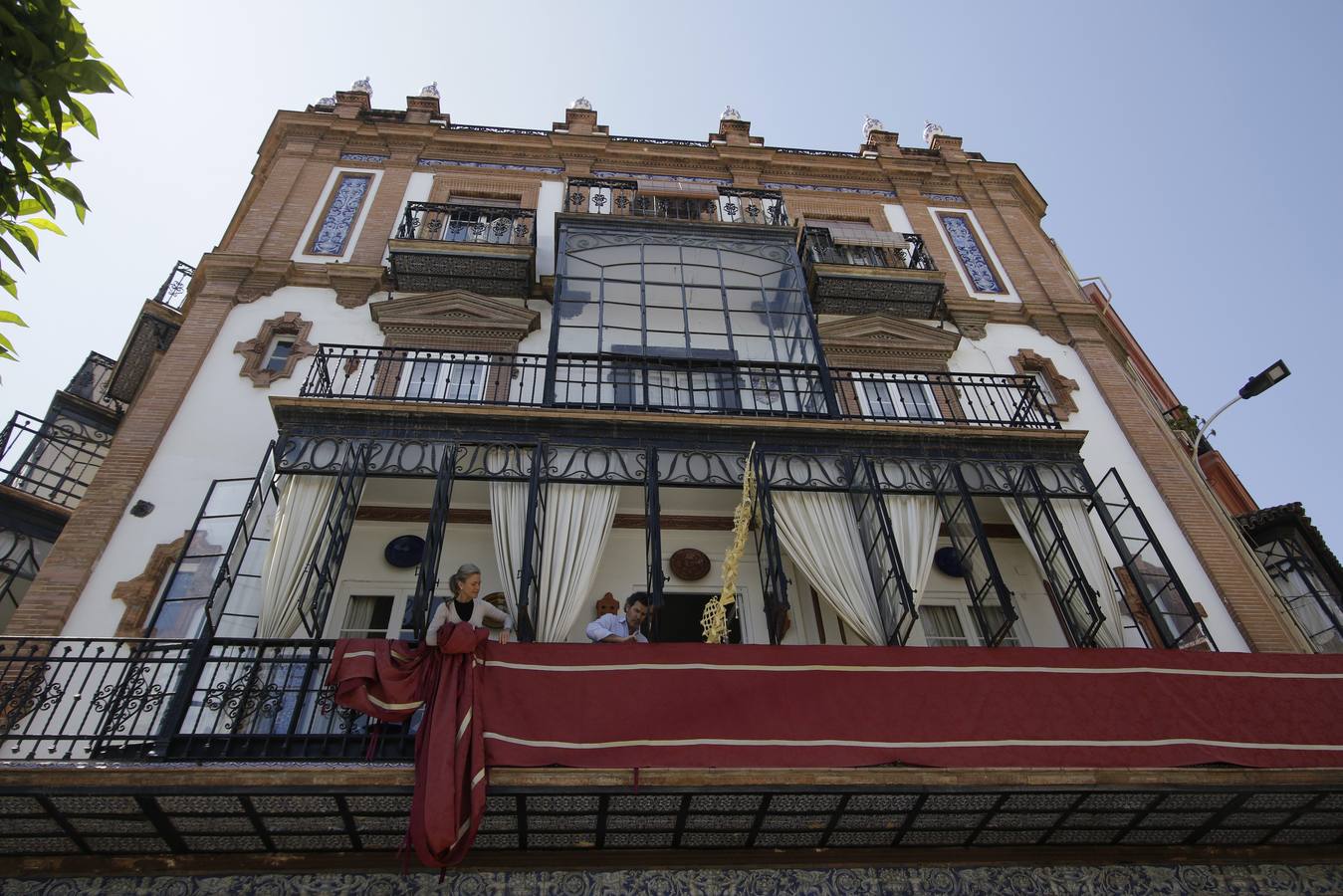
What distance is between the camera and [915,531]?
916 centimetres

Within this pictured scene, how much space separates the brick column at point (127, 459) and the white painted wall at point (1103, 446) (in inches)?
435

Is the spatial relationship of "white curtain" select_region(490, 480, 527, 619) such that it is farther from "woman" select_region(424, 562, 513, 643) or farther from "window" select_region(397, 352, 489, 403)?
"window" select_region(397, 352, 489, 403)

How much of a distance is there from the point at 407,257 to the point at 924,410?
8.10m

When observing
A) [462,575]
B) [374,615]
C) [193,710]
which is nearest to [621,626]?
[462,575]

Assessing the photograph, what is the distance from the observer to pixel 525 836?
6.71m

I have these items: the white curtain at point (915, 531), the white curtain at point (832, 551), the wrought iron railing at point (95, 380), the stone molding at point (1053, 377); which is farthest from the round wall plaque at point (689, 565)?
the wrought iron railing at point (95, 380)

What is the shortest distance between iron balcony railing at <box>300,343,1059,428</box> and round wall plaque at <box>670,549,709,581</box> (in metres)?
1.72

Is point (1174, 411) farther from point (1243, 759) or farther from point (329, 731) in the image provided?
point (329, 731)

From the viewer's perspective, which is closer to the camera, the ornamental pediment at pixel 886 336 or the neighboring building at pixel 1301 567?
the neighboring building at pixel 1301 567

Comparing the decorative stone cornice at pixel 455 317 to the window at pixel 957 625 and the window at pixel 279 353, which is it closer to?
the window at pixel 279 353

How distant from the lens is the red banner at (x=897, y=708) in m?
6.48

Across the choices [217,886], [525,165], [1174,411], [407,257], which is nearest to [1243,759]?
[217,886]

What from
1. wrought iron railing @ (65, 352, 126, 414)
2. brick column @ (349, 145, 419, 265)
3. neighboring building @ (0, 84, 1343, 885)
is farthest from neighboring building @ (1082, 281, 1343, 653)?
wrought iron railing @ (65, 352, 126, 414)

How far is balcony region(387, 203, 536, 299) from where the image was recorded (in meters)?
12.6
